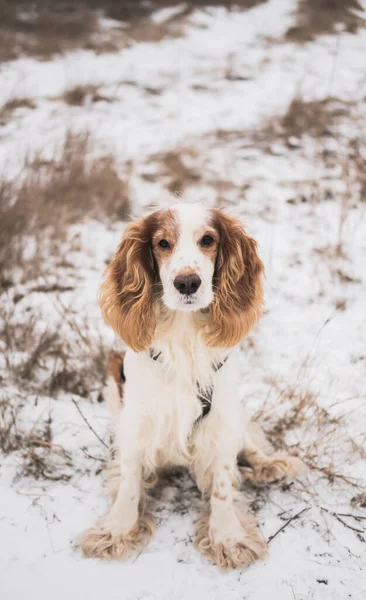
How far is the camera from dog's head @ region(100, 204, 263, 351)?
1.95m

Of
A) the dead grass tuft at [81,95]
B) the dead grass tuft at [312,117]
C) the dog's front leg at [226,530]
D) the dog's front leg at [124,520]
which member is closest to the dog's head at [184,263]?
the dog's front leg at [124,520]

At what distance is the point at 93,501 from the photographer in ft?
7.70

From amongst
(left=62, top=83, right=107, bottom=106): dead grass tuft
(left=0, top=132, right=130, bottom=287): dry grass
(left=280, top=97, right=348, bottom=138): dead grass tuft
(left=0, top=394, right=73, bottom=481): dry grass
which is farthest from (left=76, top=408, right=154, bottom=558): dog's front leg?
(left=62, top=83, right=107, bottom=106): dead grass tuft

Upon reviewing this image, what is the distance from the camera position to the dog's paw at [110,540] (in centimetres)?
205

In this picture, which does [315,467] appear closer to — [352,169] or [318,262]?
[318,262]

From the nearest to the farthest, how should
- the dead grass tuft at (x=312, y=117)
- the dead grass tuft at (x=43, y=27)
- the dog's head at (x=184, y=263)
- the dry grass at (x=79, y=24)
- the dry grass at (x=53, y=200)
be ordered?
the dog's head at (x=184, y=263) → the dry grass at (x=53, y=200) → the dead grass tuft at (x=312, y=117) → the dead grass tuft at (x=43, y=27) → the dry grass at (x=79, y=24)

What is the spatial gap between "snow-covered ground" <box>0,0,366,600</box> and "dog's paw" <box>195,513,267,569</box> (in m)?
0.04

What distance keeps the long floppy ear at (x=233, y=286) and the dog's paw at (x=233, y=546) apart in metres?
0.88

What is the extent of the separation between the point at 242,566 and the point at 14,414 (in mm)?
1509

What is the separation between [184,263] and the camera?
183 cm

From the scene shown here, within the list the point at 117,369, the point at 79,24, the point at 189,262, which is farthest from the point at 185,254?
the point at 79,24

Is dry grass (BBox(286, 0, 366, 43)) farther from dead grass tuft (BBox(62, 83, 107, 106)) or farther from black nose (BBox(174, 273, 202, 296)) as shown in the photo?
black nose (BBox(174, 273, 202, 296))

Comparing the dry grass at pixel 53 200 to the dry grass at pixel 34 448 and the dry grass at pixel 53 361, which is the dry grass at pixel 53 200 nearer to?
the dry grass at pixel 53 361

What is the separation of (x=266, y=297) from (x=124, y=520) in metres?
2.43
